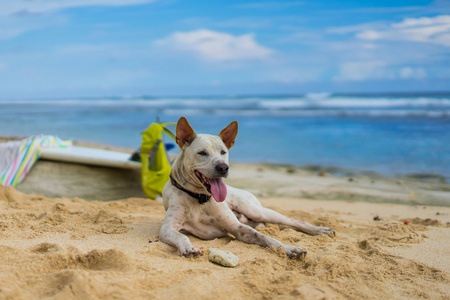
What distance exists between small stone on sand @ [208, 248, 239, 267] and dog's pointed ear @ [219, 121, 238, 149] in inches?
49.5

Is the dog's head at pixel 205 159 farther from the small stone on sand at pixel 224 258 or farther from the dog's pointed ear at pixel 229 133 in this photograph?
the small stone on sand at pixel 224 258

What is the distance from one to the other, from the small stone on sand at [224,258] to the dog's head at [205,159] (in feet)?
1.85

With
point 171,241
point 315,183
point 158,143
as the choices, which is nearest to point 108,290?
point 171,241

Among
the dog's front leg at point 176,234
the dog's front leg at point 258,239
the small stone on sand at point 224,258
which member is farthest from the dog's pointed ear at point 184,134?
the small stone on sand at point 224,258

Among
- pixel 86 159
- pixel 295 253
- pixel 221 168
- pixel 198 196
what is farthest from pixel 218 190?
pixel 86 159

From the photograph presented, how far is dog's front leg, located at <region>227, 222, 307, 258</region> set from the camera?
3.56m

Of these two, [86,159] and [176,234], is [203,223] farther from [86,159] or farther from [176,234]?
[86,159]

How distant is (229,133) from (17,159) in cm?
397

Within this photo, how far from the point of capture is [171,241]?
372cm

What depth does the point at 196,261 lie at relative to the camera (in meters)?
3.38

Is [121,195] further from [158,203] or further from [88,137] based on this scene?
[88,137]

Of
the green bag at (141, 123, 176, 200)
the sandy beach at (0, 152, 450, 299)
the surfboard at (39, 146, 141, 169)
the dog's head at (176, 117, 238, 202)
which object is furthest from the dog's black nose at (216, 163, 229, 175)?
the surfboard at (39, 146, 141, 169)

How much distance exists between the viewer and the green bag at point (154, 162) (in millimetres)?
6500

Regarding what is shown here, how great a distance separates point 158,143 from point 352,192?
338 centimetres
